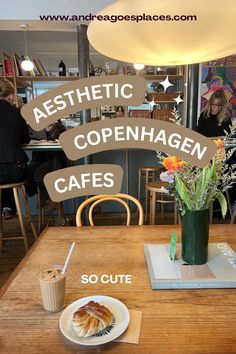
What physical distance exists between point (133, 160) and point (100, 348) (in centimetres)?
309

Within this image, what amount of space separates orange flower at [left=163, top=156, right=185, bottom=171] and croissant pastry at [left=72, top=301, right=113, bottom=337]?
0.51 meters

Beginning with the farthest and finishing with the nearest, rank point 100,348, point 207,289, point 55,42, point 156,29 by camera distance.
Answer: point 55,42 < point 156,29 < point 207,289 < point 100,348

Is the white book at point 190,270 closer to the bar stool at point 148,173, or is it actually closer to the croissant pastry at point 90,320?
the croissant pastry at point 90,320

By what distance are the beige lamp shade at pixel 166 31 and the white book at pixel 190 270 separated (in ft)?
2.58

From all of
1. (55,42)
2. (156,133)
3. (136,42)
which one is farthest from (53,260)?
(55,42)

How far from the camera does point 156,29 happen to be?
1.06 metres

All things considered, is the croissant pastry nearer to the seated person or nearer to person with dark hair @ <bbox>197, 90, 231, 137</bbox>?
the seated person

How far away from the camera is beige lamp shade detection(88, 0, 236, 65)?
980 millimetres

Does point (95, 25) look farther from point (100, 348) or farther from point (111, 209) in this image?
point (111, 209)

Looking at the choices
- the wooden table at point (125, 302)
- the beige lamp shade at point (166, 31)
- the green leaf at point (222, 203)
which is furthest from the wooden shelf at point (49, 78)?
the green leaf at point (222, 203)

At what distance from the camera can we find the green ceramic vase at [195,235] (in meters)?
1.05

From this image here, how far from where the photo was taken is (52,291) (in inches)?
32.9

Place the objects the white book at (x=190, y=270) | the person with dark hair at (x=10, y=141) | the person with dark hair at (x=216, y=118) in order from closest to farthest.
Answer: the white book at (x=190, y=270)
the person with dark hair at (x=10, y=141)
the person with dark hair at (x=216, y=118)

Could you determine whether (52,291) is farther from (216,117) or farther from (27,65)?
(27,65)
